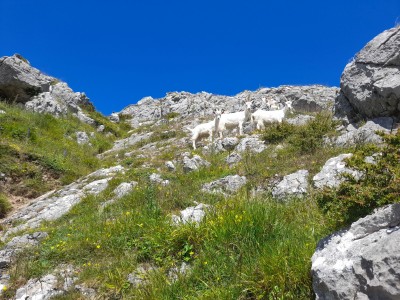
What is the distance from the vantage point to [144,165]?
555 inches

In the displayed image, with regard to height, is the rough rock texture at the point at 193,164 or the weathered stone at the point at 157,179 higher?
the rough rock texture at the point at 193,164

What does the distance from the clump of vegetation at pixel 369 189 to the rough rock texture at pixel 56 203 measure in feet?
24.5

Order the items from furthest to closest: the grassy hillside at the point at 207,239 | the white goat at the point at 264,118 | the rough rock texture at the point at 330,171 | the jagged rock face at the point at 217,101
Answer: the jagged rock face at the point at 217,101
the white goat at the point at 264,118
the rough rock texture at the point at 330,171
the grassy hillside at the point at 207,239

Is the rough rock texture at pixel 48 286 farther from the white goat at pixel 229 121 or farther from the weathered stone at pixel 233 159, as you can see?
the white goat at pixel 229 121

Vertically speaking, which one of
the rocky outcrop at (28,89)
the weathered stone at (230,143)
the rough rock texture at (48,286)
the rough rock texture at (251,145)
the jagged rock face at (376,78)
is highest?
the rocky outcrop at (28,89)

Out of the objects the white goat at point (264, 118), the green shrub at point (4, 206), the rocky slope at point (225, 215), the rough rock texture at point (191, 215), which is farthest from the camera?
the white goat at point (264, 118)

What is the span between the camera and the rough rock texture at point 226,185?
8.82 meters

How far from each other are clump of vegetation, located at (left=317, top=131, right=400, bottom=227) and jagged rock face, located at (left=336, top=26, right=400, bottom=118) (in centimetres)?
888

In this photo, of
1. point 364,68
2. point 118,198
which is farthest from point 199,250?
point 364,68

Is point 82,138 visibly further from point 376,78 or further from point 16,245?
point 376,78

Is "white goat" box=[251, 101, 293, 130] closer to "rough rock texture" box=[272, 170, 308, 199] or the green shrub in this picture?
"rough rock texture" box=[272, 170, 308, 199]

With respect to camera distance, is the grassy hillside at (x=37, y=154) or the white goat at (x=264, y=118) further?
the white goat at (x=264, y=118)

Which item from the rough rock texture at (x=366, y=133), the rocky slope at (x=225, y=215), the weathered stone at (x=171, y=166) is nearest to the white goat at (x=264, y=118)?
the rocky slope at (x=225, y=215)

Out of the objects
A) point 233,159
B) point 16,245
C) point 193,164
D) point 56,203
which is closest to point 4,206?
point 56,203
